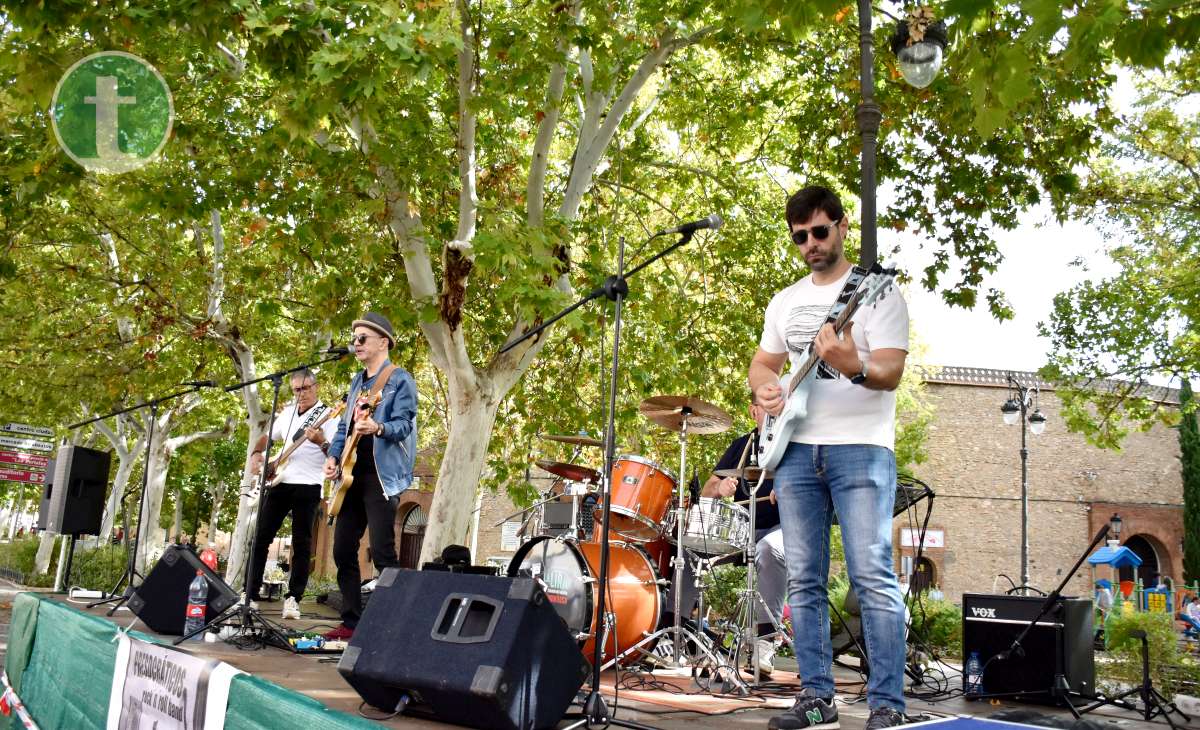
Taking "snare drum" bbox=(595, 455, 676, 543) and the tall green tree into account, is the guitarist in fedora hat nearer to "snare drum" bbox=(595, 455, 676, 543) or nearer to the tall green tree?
"snare drum" bbox=(595, 455, 676, 543)

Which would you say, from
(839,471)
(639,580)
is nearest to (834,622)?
(639,580)

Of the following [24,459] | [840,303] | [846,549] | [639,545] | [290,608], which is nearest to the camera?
[846,549]

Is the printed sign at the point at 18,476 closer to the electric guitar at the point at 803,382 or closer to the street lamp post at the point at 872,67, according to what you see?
the street lamp post at the point at 872,67

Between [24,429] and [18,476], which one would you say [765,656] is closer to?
[24,429]

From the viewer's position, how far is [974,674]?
242 inches

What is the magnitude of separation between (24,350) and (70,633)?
15.0 meters

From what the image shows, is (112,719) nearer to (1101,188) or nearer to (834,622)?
(834,622)

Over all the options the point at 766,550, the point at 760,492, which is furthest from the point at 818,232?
the point at 760,492

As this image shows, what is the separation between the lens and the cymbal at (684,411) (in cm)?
709

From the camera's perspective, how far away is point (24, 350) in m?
18.9

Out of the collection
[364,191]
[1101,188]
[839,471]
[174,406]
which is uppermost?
[1101,188]

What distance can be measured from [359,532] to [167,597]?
4.50ft

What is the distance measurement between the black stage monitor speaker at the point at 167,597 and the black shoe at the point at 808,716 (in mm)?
4345

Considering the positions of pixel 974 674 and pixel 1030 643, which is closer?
pixel 1030 643
